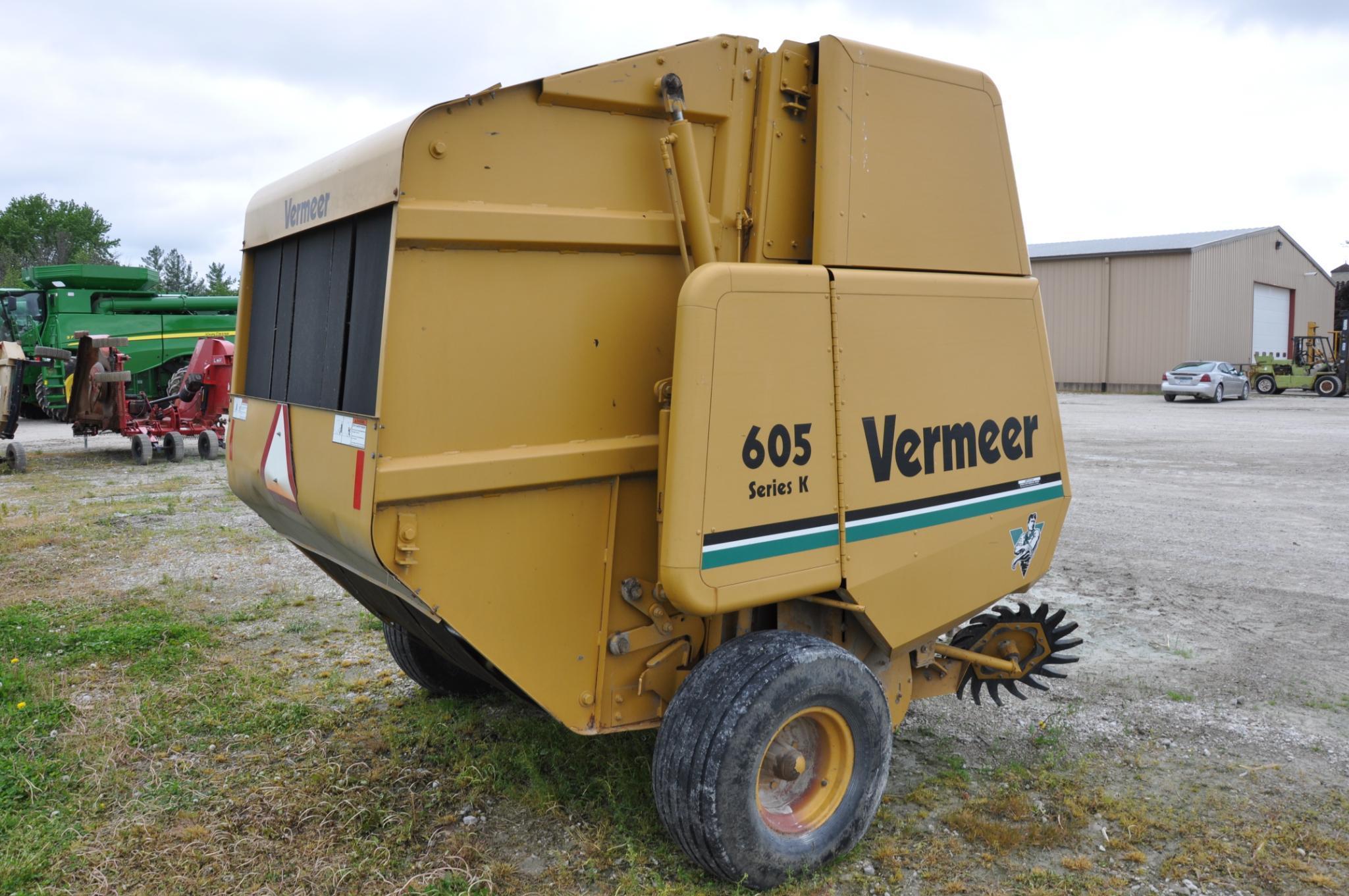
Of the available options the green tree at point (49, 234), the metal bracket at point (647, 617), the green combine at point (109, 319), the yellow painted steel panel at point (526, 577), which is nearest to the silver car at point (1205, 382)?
the green combine at point (109, 319)

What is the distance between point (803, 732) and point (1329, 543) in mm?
7154

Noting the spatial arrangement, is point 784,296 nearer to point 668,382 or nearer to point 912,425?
point 668,382

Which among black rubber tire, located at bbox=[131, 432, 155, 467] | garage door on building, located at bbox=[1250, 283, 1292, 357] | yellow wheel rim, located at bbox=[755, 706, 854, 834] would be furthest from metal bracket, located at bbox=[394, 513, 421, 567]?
garage door on building, located at bbox=[1250, 283, 1292, 357]

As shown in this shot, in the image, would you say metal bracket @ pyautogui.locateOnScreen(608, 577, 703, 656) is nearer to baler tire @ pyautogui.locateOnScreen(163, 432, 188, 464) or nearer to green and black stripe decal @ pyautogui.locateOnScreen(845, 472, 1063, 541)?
green and black stripe decal @ pyautogui.locateOnScreen(845, 472, 1063, 541)

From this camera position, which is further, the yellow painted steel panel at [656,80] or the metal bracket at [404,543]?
the yellow painted steel panel at [656,80]

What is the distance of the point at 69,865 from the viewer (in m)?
3.28

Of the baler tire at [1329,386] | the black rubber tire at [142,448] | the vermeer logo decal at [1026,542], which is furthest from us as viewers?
the baler tire at [1329,386]

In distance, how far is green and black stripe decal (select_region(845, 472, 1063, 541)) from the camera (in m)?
3.35

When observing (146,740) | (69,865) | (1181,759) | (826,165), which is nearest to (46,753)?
(146,740)

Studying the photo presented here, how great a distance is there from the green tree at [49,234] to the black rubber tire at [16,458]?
47758mm

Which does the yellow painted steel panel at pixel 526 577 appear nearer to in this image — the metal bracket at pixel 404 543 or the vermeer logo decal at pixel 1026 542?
the metal bracket at pixel 404 543

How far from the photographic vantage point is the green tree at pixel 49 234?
55188mm

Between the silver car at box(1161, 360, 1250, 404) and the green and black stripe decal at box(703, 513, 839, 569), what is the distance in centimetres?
2831

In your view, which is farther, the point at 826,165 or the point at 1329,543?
the point at 1329,543
